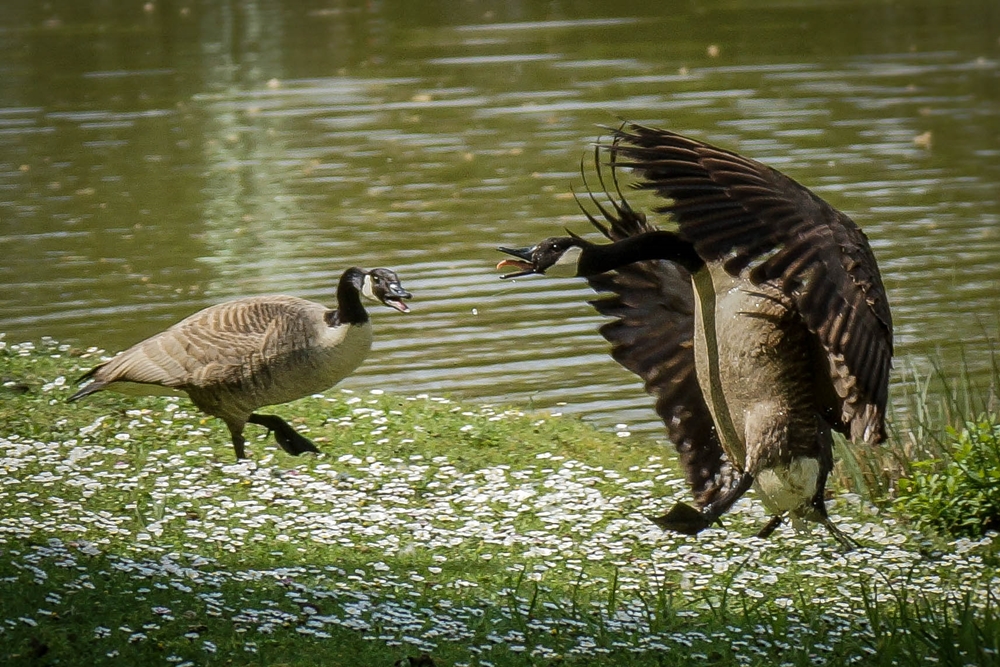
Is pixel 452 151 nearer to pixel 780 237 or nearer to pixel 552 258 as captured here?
pixel 552 258

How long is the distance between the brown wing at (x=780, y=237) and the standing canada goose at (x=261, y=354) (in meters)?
2.31

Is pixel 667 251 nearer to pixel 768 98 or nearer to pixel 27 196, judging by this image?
pixel 27 196

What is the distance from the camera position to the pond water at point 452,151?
10969 mm

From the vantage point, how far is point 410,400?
930 centimetres

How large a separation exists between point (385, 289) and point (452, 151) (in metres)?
9.17

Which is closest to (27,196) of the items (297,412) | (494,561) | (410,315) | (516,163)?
(516,163)

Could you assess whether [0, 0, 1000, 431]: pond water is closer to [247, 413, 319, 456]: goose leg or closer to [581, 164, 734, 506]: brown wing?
[581, 164, 734, 506]: brown wing

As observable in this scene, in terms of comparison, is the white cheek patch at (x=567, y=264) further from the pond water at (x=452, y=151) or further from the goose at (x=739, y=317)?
the pond water at (x=452, y=151)

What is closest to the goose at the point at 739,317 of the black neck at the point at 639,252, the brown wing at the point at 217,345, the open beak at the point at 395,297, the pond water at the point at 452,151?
the black neck at the point at 639,252

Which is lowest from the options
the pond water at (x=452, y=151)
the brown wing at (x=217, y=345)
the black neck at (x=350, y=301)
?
the pond water at (x=452, y=151)

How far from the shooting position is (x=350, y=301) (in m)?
7.55

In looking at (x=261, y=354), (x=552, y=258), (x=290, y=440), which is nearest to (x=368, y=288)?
(x=261, y=354)

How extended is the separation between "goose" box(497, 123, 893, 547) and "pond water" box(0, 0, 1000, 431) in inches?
36.5

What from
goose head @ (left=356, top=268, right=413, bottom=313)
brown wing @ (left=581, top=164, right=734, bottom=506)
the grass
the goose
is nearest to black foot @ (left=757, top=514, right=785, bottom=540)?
the goose
